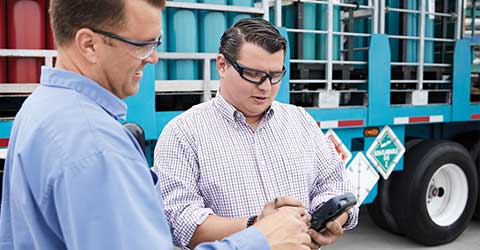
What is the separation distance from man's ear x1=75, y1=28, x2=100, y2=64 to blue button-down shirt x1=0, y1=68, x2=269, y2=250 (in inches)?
1.9

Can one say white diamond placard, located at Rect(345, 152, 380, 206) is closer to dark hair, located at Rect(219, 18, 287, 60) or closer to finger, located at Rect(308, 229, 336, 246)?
dark hair, located at Rect(219, 18, 287, 60)

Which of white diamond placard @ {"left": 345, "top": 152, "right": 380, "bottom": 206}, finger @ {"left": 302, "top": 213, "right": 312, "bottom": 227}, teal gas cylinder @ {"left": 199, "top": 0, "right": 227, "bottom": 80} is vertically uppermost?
teal gas cylinder @ {"left": 199, "top": 0, "right": 227, "bottom": 80}

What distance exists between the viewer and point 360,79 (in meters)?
4.14

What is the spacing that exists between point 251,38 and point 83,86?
0.86 m

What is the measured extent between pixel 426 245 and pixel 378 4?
2009 mm

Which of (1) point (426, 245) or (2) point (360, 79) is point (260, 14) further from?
(1) point (426, 245)

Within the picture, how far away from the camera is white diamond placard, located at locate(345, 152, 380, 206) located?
4066mm

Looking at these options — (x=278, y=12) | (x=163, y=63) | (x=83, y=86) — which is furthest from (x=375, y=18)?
(x=83, y=86)

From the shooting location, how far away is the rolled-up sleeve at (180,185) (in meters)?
1.66

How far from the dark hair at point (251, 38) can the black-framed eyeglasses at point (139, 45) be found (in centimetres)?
69

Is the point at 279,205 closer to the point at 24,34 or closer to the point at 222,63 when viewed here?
the point at 222,63

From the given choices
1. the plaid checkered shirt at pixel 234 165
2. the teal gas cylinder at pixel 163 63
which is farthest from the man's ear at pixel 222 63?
the teal gas cylinder at pixel 163 63

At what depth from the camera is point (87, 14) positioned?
1034 millimetres

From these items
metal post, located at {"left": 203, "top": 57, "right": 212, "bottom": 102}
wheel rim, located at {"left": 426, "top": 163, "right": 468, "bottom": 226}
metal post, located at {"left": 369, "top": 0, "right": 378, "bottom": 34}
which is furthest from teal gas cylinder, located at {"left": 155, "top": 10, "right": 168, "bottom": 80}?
wheel rim, located at {"left": 426, "top": 163, "right": 468, "bottom": 226}
